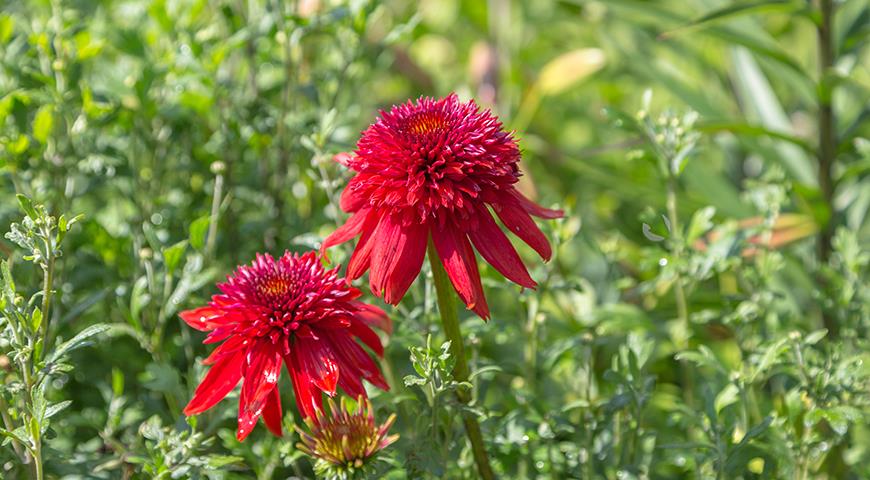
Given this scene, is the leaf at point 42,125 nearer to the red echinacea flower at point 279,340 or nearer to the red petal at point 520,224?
the red echinacea flower at point 279,340

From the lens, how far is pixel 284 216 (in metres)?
1.42

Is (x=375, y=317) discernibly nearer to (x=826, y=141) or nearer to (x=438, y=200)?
(x=438, y=200)

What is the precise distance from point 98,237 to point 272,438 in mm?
369

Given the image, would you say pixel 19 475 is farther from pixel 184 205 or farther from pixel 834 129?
pixel 834 129

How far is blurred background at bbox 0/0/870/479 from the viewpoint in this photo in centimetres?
104

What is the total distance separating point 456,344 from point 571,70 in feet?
3.44

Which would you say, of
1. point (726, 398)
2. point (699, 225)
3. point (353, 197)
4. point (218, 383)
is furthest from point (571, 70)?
point (218, 383)

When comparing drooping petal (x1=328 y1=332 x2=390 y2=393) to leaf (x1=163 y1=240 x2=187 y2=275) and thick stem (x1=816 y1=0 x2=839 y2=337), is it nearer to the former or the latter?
leaf (x1=163 y1=240 x2=187 y2=275)

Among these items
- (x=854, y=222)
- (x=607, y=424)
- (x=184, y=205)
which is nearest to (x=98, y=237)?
(x=184, y=205)

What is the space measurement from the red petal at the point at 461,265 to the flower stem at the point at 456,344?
2 cm

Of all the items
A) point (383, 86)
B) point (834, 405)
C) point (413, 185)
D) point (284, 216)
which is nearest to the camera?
point (413, 185)

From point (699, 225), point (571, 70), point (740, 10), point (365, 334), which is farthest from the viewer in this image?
point (571, 70)

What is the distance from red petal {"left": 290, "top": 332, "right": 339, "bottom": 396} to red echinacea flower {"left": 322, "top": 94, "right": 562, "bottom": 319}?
0.23ft

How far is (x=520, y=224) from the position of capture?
2.79 feet
